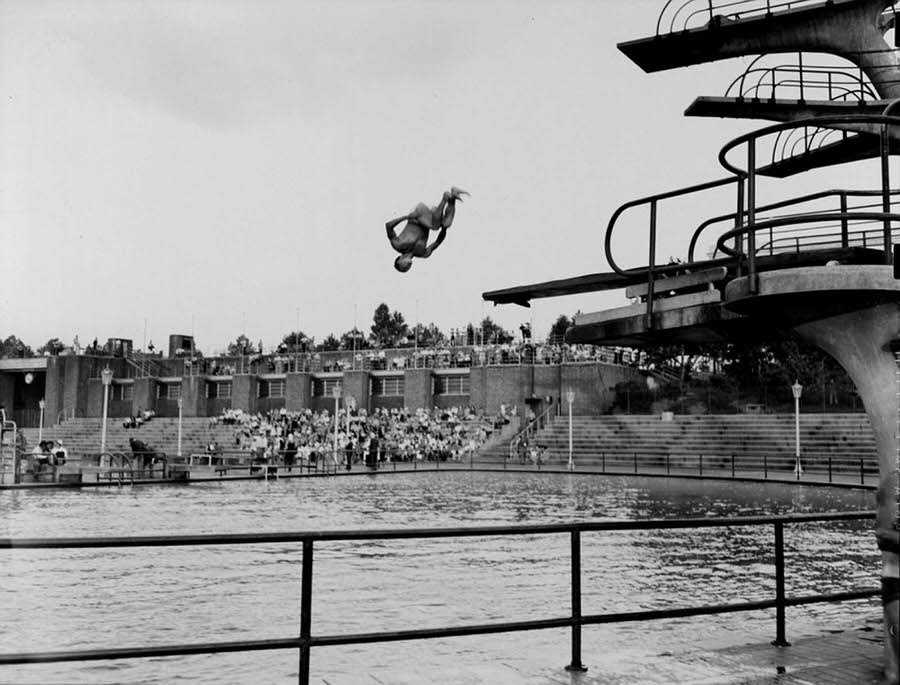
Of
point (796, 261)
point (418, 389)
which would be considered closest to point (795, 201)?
point (796, 261)

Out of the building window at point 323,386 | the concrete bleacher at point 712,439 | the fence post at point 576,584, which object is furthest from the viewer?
the building window at point 323,386

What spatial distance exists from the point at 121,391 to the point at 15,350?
66.0 feet

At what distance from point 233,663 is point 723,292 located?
468 centimetres

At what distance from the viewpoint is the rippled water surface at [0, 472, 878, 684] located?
24.5ft

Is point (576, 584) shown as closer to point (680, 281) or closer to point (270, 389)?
point (680, 281)

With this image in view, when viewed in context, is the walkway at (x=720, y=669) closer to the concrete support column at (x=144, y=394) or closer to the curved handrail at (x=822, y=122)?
the curved handrail at (x=822, y=122)

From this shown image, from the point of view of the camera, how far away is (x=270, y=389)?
78.2 m

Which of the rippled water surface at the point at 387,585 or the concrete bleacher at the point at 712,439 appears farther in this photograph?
the concrete bleacher at the point at 712,439

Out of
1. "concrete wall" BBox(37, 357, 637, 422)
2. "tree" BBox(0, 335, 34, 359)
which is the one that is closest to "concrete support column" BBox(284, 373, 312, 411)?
"concrete wall" BBox(37, 357, 637, 422)

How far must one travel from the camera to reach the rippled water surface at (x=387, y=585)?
24.5 ft

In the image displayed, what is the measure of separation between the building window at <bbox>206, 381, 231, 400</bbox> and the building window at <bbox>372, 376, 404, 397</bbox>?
14197mm

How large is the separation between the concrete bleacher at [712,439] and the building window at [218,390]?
113 feet

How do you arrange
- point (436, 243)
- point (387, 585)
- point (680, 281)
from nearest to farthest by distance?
point (680, 281) → point (436, 243) → point (387, 585)

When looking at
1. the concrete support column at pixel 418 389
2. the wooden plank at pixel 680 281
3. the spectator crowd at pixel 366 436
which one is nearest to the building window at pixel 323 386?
the concrete support column at pixel 418 389
